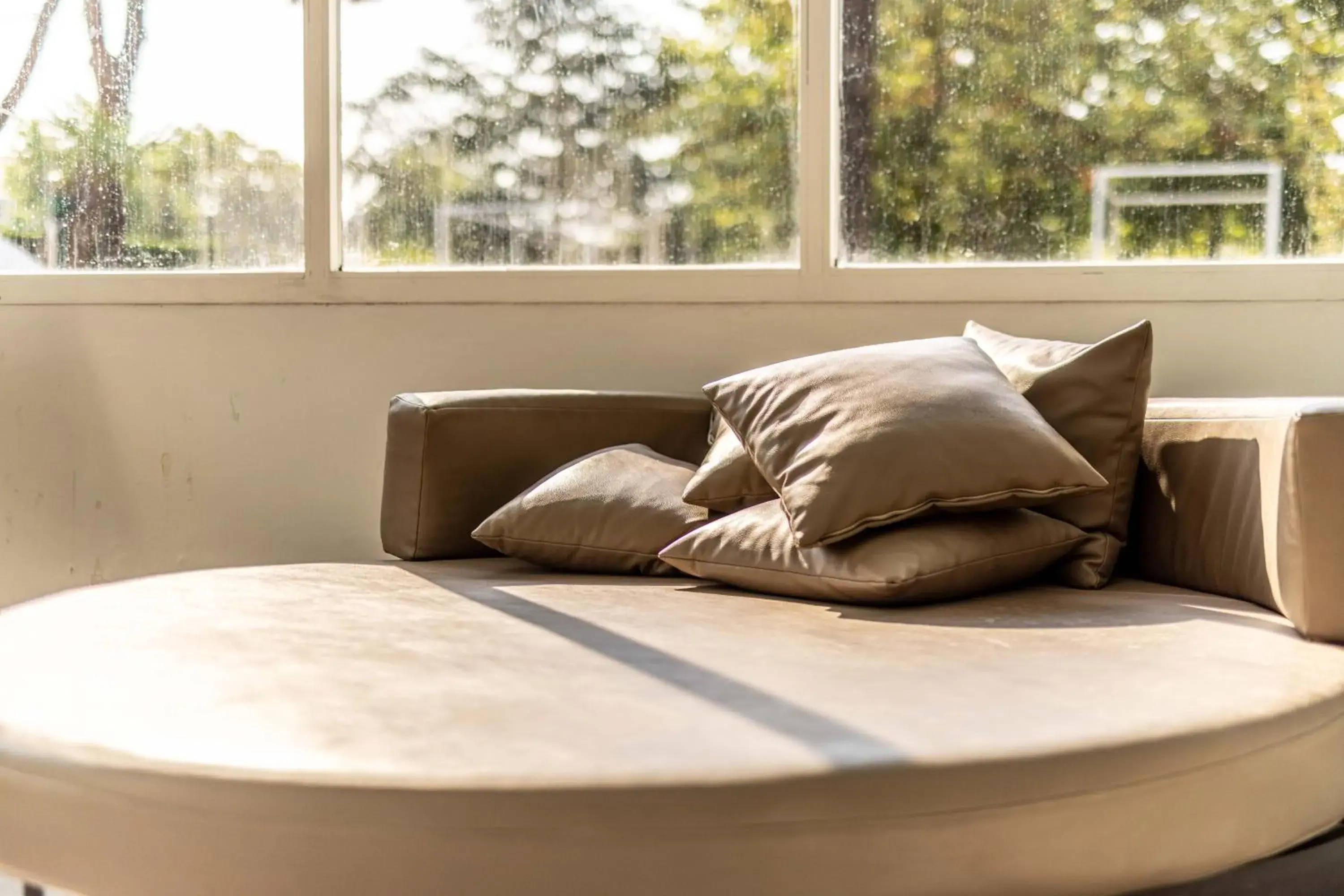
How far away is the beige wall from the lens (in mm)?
2662

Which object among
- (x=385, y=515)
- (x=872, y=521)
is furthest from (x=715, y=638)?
(x=385, y=515)

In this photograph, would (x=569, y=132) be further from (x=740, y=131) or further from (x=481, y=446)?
(x=481, y=446)

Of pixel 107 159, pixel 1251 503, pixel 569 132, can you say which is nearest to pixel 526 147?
pixel 569 132

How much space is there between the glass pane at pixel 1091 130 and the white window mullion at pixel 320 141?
119 centimetres

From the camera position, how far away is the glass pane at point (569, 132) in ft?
8.76

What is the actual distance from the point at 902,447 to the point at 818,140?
3.51 ft

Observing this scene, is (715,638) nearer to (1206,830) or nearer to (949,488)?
(949,488)

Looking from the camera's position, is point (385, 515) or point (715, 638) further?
point (385, 515)

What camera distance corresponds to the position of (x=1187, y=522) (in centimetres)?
188

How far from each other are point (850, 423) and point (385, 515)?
0.94m

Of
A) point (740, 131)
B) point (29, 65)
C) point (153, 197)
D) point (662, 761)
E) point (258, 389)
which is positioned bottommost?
point (662, 761)

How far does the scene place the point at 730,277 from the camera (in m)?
2.63

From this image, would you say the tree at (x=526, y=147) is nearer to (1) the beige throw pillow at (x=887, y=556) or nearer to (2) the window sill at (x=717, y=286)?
(2) the window sill at (x=717, y=286)

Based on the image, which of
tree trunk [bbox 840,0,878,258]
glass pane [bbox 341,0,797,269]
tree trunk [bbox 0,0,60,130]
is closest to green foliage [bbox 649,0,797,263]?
glass pane [bbox 341,0,797,269]
